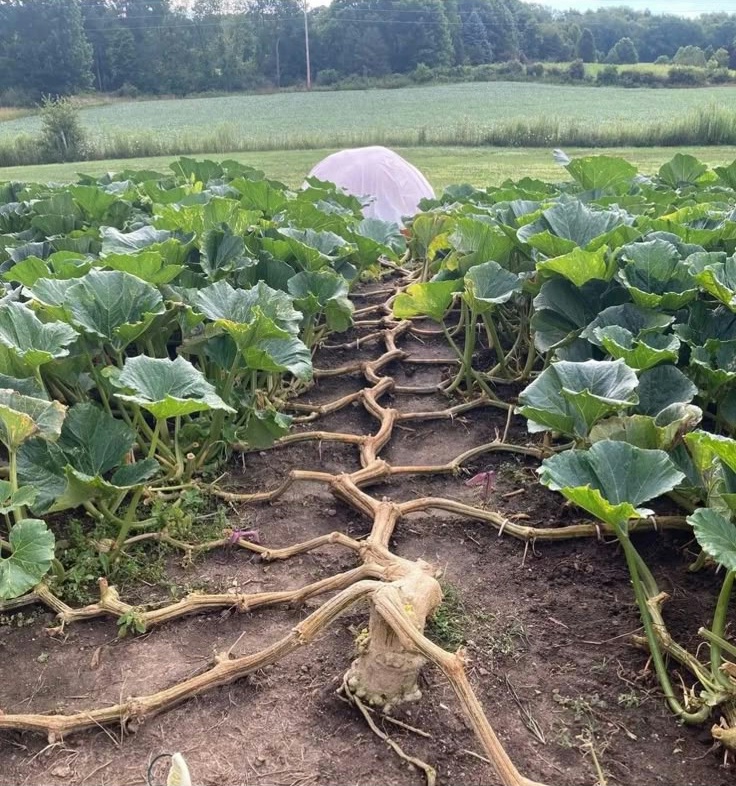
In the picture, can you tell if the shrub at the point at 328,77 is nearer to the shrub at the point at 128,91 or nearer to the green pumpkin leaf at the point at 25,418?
the shrub at the point at 128,91

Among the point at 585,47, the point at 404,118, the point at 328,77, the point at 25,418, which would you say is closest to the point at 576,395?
the point at 25,418

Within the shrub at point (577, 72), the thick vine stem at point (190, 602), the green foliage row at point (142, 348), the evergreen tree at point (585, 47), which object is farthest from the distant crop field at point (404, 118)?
the thick vine stem at point (190, 602)

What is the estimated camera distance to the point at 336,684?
1521 mm

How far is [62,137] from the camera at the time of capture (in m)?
16.3

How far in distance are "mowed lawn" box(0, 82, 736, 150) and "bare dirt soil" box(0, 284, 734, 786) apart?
51.2 ft

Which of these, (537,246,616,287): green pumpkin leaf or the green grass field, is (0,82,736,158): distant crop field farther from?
(537,246,616,287): green pumpkin leaf

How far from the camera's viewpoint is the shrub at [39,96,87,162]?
636 inches

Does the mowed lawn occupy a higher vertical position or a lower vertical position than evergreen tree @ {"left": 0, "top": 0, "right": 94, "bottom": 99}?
lower

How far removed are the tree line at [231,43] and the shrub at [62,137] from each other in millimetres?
16327

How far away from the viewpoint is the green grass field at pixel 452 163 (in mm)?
11242

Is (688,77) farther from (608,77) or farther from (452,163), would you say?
(452,163)

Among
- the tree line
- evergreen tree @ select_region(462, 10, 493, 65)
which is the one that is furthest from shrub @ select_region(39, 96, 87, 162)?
evergreen tree @ select_region(462, 10, 493, 65)

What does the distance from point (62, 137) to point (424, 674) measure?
57.6ft

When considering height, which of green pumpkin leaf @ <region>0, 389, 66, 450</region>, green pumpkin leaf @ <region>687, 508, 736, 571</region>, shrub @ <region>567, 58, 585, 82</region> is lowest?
green pumpkin leaf @ <region>687, 508, 736, 571</region>
